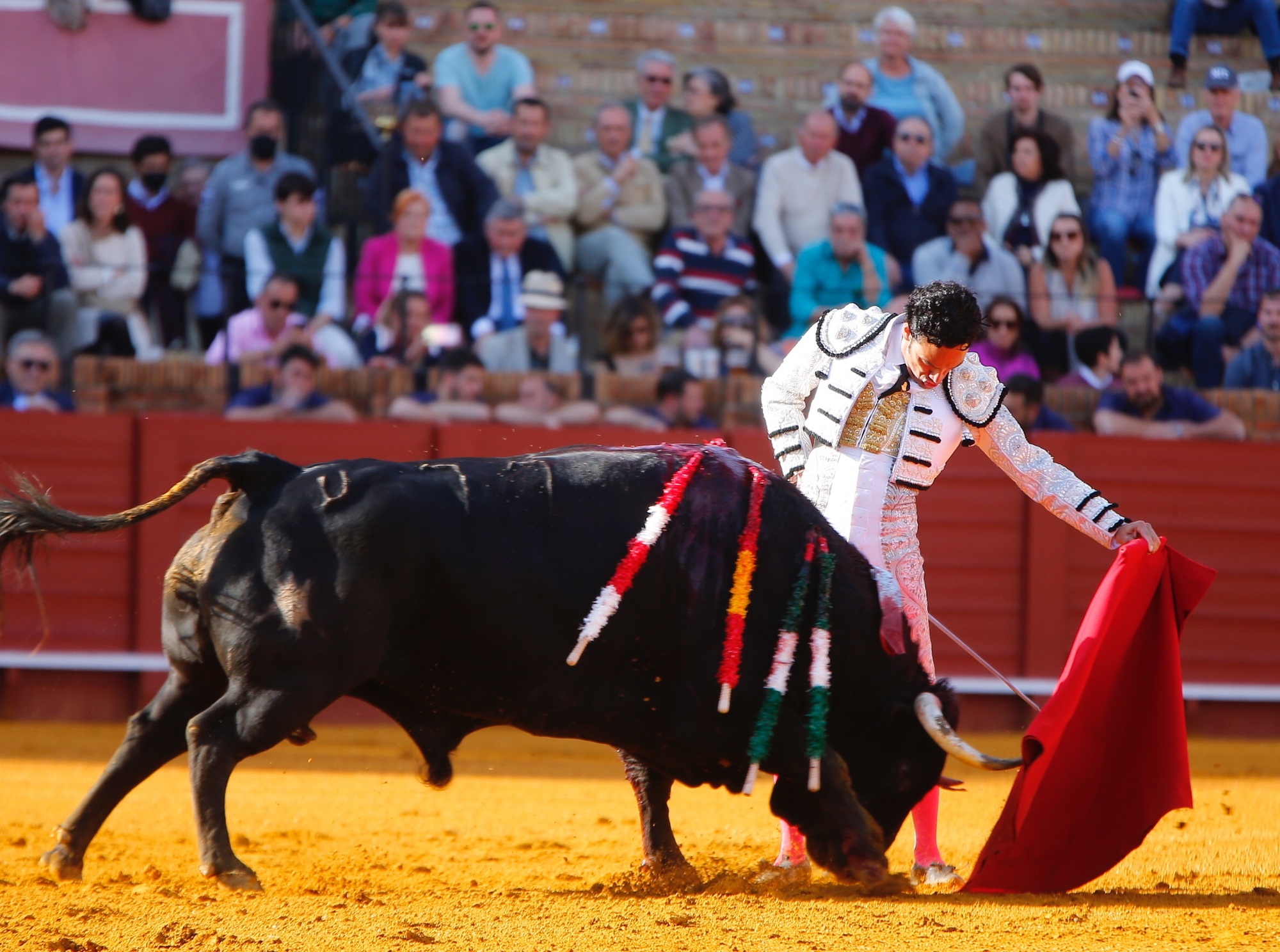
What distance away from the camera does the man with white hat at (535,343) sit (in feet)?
22.0

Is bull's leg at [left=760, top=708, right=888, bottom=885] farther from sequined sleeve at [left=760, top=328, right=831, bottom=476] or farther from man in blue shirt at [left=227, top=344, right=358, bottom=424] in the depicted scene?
man in blue shirt at [left=227, top=344, right=358, bottom=424]

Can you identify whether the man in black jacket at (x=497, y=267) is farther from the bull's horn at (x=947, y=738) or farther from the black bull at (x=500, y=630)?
the bull's horn at (x=947, y=738)

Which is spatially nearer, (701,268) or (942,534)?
(942,534)

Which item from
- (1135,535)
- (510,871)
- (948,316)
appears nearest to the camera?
(948,316)

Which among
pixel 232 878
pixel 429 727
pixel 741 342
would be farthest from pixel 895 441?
pixel 741 342

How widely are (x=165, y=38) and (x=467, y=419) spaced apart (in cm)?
308

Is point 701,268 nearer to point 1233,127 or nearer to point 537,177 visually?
point 537,177

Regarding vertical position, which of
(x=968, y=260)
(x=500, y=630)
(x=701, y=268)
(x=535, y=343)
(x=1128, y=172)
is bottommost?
(x=500, y=630)

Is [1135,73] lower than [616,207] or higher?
higher

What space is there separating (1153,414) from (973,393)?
3.65 metres

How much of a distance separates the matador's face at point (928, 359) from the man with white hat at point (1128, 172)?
443 centimetres

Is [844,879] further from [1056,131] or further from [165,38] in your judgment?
[165,38]

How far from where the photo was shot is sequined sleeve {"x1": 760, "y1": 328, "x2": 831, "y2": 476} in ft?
11.6

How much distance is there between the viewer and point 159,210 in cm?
727
